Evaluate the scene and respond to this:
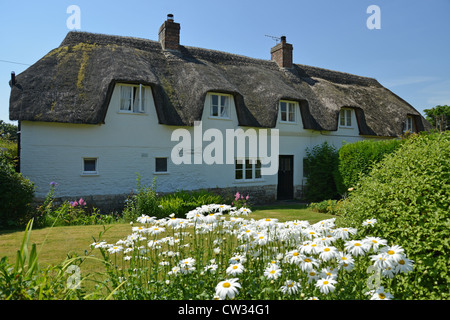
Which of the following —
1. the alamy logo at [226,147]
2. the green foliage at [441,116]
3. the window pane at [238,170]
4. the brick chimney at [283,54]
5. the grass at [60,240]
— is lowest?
the grass at [60,240]

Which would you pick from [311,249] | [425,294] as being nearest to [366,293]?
[311,249]

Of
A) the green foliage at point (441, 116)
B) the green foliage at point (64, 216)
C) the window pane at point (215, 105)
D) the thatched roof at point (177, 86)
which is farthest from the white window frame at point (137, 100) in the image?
the green foliage at point (441, 116)

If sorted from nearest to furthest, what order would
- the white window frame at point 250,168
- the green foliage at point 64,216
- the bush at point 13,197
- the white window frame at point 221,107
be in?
the bush at point 13,197 → the green foliage at point 64,216 → the white window frame at point 221,107 → the white window frame at point 250,168

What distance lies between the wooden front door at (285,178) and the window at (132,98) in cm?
768

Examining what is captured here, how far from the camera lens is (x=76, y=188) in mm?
11109

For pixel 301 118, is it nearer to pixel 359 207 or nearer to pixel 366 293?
pixel 359 207

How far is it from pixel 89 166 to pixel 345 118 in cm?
1405

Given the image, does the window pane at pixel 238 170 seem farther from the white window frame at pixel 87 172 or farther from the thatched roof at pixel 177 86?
the white window frame at pixel 87 172

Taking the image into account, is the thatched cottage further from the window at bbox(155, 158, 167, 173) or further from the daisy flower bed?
the daisy flower bed

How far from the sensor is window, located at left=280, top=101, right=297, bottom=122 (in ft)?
51.3

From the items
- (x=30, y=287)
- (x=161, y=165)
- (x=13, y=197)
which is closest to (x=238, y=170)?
(x=161, y=165)

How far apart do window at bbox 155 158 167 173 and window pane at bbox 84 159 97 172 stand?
7.91 feet

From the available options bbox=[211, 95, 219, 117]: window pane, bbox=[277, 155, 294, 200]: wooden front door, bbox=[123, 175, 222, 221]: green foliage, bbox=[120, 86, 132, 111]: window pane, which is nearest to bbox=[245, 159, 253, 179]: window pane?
bbox=[277, 155, 294, 200]: wooden front door

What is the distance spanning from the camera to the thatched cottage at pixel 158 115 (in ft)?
35.8
